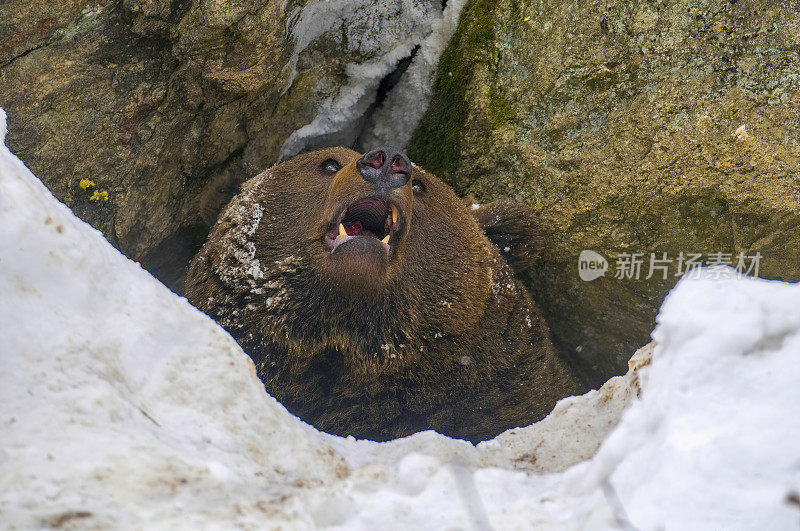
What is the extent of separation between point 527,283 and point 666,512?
136 inches

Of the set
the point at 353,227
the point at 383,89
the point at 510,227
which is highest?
A: the point at 383,89

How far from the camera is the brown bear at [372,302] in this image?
3281mm

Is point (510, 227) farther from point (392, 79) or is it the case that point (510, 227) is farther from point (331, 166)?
point (392, 79)

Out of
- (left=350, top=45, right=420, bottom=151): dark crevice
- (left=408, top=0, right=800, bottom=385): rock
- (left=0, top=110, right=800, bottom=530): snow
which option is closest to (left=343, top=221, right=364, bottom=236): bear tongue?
(left=408, top=0, right=800, bottom=385): rock

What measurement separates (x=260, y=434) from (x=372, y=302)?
5.07ft

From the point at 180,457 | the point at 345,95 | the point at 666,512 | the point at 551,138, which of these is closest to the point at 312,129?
the point at 345,95

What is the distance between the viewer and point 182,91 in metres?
3.70

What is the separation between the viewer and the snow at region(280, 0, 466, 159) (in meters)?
4.39

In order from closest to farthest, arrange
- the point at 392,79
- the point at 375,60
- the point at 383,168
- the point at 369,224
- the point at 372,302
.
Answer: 1. the point at 383,168
2. the point at 372,302
3. the point at 369,224
4. the point at 375,60
5. the point at 392,79

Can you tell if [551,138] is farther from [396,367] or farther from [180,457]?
[180,457]

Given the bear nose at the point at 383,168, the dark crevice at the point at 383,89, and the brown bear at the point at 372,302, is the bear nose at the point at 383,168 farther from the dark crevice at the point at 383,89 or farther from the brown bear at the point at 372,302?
the dark crevice at the point at 383,89

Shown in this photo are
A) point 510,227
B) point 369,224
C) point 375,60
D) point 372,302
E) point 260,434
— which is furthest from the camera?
point 375,60

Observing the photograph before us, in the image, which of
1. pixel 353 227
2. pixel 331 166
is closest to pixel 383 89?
pixel 331 166

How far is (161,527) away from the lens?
1.33 meters
